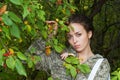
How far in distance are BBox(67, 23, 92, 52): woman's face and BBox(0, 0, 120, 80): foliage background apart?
80 millimetres

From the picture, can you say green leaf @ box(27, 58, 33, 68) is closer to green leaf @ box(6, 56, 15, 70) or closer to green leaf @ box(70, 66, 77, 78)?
green leaf @ box(70, 66, 77, 78)

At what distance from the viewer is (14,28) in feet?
8.44

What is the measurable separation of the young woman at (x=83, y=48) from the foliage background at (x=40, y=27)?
3.5 inches

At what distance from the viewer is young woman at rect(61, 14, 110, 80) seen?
3.30m

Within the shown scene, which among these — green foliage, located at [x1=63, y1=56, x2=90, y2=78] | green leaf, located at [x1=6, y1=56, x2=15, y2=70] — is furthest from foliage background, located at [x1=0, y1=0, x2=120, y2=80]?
green foliage, located at [x1=63, y1=56, x2=90, y2=78]

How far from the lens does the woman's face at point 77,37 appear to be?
10.9 ft

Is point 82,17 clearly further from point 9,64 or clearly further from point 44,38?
point 9,64

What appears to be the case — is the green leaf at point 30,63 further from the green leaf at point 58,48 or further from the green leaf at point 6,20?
the green leaf at point 6,20

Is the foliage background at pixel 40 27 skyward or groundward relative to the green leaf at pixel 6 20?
groundward

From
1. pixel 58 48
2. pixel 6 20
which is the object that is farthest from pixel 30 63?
pixel 6 20

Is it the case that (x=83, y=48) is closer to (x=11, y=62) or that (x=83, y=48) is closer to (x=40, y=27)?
(x=40, y=27)

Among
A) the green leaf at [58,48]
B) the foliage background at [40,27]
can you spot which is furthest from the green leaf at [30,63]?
the green leaf at [58,48]

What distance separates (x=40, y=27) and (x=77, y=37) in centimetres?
32

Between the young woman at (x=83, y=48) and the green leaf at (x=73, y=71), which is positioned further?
the young woman at (x=83, y=48)
